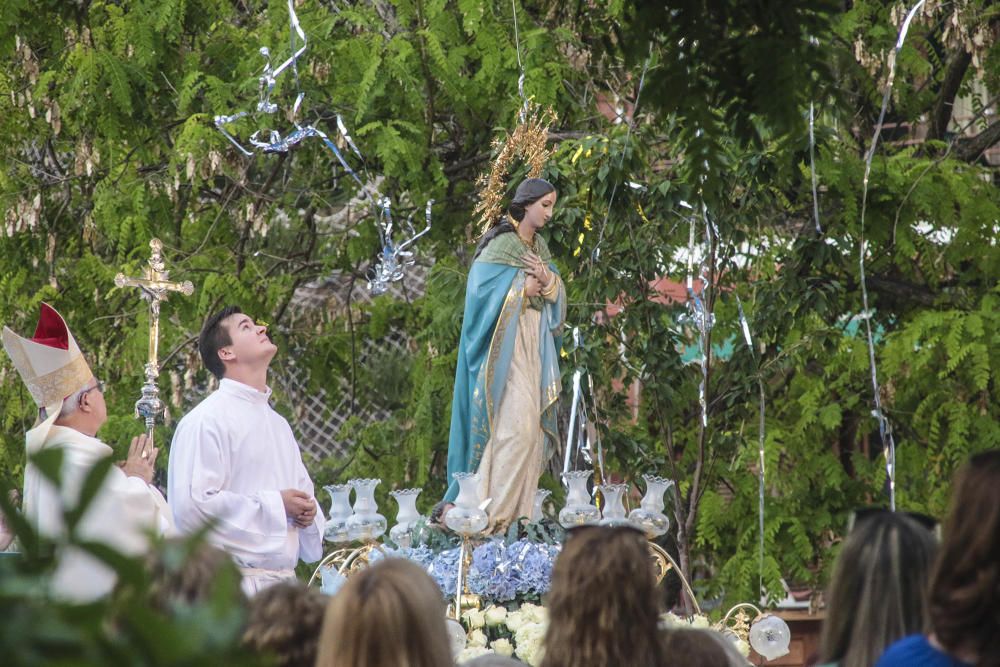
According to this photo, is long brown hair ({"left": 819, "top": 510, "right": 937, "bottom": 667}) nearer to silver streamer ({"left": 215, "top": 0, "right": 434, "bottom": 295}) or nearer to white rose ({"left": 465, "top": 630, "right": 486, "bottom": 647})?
white rose ({"left": 465, "top": 630, "right": 486, "bottom": 647})

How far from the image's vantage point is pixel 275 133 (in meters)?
11.0

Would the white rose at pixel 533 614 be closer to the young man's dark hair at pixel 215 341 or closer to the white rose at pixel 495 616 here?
the white rose at pixel 495 616

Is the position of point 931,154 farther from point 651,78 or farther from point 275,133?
point 651,78

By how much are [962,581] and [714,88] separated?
152 cm

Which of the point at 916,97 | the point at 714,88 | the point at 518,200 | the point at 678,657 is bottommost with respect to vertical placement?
the point at 678,657

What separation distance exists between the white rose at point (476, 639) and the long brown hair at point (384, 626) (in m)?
3.19

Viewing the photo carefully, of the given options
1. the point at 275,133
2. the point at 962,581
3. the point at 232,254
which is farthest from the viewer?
the point at 232,254

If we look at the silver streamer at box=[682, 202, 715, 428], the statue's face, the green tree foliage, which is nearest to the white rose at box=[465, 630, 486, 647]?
the statue's face

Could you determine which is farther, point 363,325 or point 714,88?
point 363,325

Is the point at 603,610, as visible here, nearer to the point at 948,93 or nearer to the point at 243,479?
the point at 243,479

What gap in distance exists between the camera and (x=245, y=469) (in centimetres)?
702

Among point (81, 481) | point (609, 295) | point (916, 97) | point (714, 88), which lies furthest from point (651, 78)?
point (916, 97)

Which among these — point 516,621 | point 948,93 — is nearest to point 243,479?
point 516,621

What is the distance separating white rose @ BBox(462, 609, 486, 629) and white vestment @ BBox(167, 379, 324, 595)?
80cm
